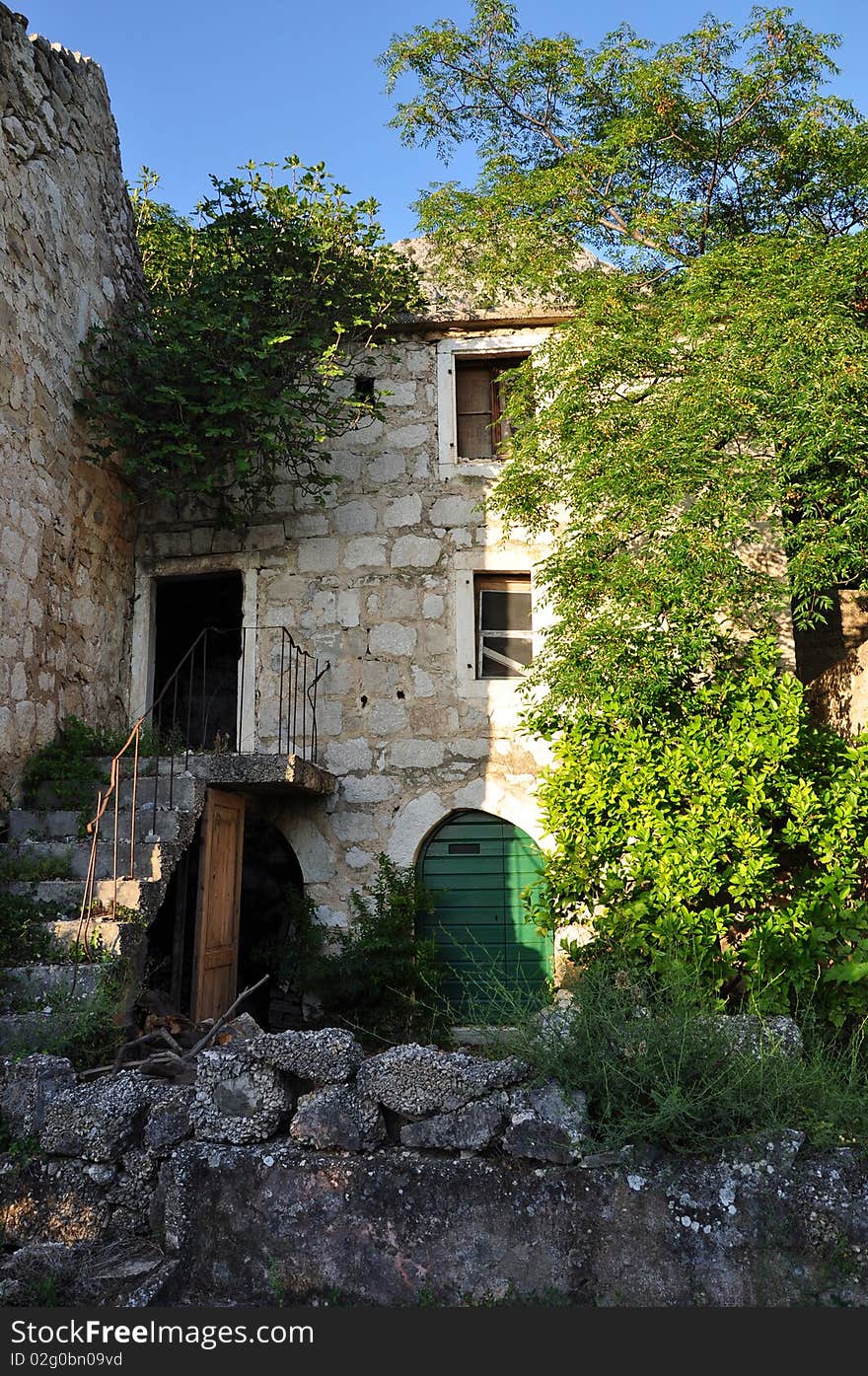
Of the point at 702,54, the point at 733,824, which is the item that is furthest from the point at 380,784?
the point at 702,54

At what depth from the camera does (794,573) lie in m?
7.09

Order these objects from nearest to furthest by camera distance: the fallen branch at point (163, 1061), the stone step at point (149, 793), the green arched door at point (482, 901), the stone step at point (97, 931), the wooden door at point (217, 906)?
the fallen branch at point (163, 1061)
the stone step at point (97, 931)
the stone step at point (149, 793)
the wooden door at point (217, 906)
the green arched door at point (482, 901)

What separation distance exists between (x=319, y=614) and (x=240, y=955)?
287cm

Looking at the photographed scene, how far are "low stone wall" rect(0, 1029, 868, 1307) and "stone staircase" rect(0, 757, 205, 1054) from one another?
3.15ft

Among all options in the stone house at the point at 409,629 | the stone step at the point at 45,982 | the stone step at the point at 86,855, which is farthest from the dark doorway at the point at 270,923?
the stone step at the point at 45,982

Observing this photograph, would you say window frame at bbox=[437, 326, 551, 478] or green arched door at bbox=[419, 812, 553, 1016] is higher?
window frame at bbox=[437, 326, 551, 478]

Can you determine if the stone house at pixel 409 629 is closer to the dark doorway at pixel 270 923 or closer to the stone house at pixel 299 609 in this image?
the stone house at pixel 299 609

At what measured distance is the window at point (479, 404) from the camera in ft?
29.5

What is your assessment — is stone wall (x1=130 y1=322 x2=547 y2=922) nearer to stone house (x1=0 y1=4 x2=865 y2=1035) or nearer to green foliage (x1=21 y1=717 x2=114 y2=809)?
stone house (x1=0 y1=4 x2=865 y2=1035)

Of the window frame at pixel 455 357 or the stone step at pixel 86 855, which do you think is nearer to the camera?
the stone step at pixel 86 855

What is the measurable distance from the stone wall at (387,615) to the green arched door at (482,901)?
0.17 m

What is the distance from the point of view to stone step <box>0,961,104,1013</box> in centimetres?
510

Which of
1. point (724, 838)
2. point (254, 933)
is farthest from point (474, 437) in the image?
point (254, 933)

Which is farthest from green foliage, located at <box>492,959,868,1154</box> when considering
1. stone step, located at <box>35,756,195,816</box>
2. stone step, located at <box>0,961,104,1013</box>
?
stone step, located at <box>35,756,195,816</box>
